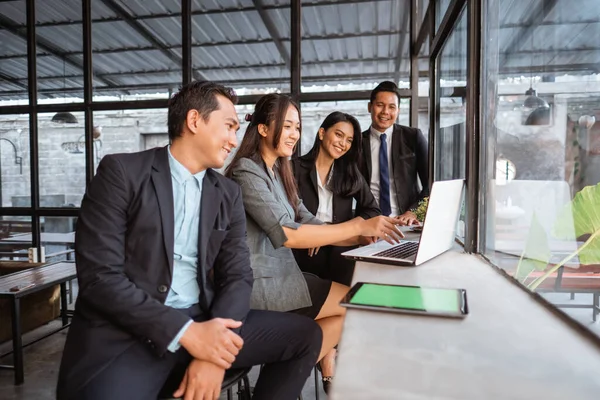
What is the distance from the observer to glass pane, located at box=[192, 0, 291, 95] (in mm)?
4163

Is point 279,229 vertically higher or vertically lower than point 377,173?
lower

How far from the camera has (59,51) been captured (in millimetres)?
4637

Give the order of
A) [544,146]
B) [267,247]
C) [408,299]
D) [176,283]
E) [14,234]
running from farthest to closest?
[14,234], [267,247], [176,283], [544,146], [408,299]

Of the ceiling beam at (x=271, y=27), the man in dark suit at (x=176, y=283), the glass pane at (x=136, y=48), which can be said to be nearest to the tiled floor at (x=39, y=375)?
the man in dark suit at (x=176, y=283)

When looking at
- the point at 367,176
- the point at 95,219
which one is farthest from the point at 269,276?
the point at 367,176

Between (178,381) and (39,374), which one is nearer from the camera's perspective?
(178,381)

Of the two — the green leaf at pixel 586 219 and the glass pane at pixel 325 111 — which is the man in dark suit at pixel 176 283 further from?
the glass pane at pixel 325 111

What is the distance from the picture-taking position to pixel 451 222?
156cm

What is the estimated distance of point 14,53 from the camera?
4.67 metres

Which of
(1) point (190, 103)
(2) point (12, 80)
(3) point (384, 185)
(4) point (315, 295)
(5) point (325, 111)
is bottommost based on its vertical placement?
(4) point (315, 295)

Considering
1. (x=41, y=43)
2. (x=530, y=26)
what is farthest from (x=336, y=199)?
(x=41, y=43)

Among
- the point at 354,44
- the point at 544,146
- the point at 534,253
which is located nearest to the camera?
the point at 544,146

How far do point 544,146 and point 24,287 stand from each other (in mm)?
3118

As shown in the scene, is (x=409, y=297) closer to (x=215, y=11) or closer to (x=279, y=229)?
(x=279, y=229)
